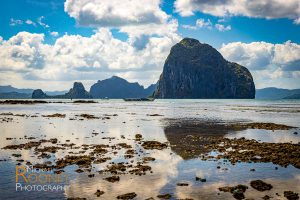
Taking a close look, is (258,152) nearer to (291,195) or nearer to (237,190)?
(291,195)

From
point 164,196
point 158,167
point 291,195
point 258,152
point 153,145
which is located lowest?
point 291,195

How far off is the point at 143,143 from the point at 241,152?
12.7 m

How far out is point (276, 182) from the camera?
2336cm

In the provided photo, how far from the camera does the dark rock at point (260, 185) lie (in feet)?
71.2

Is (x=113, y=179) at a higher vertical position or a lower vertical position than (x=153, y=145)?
lower

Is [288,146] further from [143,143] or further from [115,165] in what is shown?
[115,165]

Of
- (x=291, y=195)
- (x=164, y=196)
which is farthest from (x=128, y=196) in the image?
(x=291, y=195)

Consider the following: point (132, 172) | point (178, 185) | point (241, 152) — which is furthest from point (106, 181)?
point (241, 152)

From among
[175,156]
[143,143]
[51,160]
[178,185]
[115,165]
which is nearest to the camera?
[178,185]

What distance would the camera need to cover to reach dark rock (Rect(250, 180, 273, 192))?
2169cm

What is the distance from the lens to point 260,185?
2223 centimetres

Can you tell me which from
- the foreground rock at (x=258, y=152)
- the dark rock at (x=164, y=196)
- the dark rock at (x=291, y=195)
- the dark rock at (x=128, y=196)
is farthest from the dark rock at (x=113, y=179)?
the foreground rock at (x=258, y=152)

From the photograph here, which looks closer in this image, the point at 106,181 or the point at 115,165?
the point at 106,181

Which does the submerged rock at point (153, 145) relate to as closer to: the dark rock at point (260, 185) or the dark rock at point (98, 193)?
the dark rock at point (260, 185)
